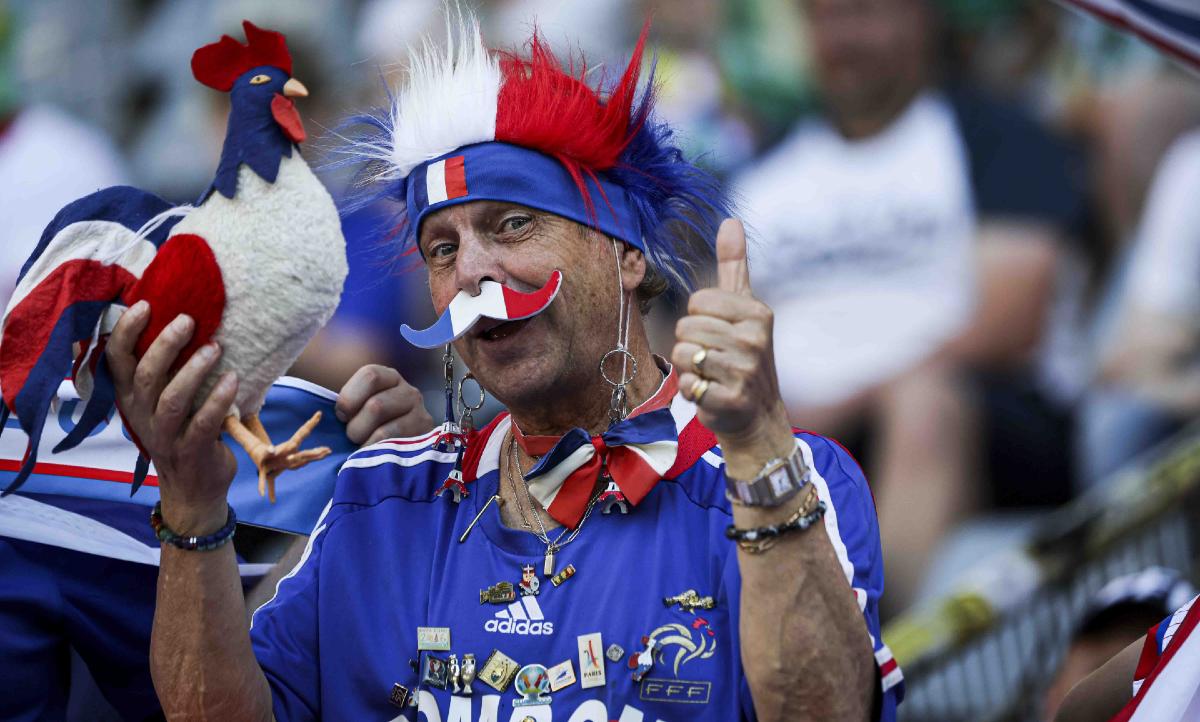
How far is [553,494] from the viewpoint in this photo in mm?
2209

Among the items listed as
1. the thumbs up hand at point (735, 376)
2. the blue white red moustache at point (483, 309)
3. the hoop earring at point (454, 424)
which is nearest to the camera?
the thumbs up hand at point (735, 376)

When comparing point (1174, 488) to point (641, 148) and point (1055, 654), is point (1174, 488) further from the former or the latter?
point (641, 148)

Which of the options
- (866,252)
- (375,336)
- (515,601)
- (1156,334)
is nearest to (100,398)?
(515,601)

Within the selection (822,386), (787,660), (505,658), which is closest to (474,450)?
(505,658)

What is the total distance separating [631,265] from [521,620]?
599 millimetres

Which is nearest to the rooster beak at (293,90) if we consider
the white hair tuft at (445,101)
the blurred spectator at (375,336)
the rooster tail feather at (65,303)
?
the rooster tail feather at (65,303)

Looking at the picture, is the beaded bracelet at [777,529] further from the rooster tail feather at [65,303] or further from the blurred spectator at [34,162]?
the blurred spectator at [34,162]

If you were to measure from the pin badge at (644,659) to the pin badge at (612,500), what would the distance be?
8.9 inches

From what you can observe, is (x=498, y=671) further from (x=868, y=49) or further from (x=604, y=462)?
(x=868, y=49)

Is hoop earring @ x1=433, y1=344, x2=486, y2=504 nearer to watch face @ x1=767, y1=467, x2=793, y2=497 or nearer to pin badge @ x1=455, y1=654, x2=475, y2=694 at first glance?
pin badge @ x1=455, y1=654, x2=475, y2=694

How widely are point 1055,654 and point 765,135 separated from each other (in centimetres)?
201

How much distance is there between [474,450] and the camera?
2385 mm

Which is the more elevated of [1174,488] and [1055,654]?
[1174,488]

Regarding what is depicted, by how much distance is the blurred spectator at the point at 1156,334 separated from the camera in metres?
4.74
